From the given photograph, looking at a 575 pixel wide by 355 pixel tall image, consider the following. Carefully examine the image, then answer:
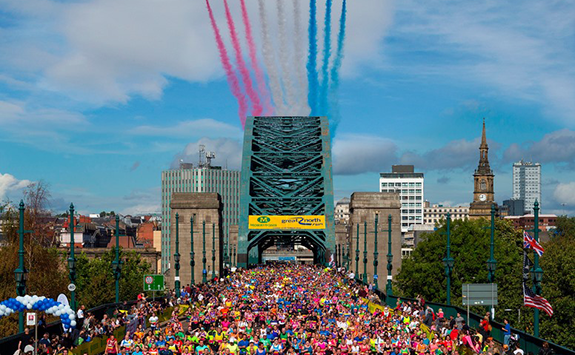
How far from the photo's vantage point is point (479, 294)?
31516 mm

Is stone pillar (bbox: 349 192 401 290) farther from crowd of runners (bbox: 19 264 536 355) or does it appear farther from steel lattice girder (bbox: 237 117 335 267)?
crowd of runners (bbox: 19 264 536 355)

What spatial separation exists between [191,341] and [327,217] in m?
78.9

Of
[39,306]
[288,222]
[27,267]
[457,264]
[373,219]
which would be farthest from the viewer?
[288,222]

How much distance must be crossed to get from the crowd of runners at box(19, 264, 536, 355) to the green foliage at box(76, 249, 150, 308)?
47.3m

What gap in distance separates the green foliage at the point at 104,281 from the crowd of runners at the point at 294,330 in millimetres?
47335

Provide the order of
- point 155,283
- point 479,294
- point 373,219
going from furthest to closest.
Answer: point 373,219, point 155,283, point 479,294

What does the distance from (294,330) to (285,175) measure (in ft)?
283

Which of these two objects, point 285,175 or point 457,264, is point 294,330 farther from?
point 285,175

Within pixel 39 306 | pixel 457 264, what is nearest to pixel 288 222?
pixel 457 264

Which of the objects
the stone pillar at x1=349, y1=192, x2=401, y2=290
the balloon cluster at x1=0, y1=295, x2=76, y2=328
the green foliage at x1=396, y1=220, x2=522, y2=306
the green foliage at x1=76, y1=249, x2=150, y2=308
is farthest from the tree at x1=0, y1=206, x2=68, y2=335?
the stone pillar at x1=349, y1=192, x2=401, y2=290

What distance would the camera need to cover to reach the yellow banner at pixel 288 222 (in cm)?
10606

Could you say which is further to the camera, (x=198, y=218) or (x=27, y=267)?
(x=198, y=218)

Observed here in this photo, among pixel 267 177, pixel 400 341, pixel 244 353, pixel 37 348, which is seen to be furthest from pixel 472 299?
pixel 267 177

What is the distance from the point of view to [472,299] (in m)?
31.3
